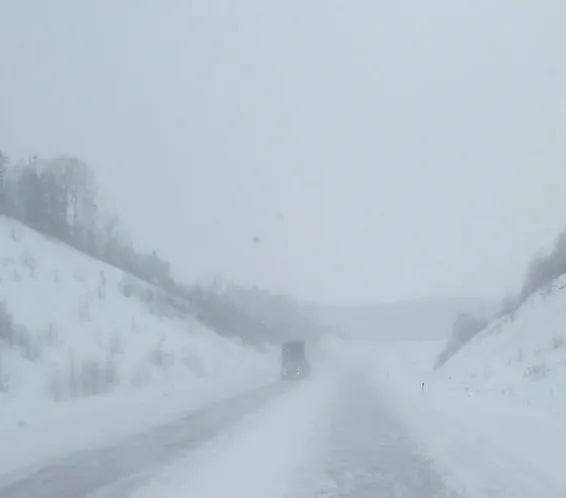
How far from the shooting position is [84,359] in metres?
32.6

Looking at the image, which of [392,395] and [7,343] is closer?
[7,343]

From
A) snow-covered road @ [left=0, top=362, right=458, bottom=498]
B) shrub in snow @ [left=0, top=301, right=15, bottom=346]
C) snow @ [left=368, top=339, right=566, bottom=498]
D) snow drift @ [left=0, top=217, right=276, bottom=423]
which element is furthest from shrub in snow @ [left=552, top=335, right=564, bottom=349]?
shrub in snow @ [left=0, top=301, right=15, bottom=346]

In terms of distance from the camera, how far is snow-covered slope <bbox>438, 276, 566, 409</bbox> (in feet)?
88.3

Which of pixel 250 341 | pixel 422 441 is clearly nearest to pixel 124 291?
pixel 250 341

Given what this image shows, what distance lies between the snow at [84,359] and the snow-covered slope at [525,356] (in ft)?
33.0

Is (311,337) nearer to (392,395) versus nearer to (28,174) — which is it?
(28,174)

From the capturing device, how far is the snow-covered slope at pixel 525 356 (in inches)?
1060

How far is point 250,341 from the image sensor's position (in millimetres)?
85438

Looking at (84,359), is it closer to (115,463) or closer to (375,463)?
(115,463)

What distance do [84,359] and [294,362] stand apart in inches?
865

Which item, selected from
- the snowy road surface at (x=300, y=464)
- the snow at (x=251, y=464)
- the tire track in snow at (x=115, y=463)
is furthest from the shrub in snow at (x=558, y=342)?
the tire track in snow at (x=115, y=463)

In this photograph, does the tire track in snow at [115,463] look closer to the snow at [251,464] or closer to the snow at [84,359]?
the snow at [251,464]

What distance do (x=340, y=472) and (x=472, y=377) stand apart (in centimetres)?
2626

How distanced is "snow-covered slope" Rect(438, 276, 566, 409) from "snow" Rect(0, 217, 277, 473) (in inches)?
396
